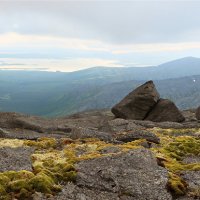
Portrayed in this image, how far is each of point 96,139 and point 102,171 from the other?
22453mm

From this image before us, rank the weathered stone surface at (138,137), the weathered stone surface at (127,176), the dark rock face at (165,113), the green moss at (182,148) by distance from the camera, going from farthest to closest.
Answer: the dark rock face at (165,113), the weathered stone surface at (138,137), the green moss at (182,148), the weathered stone surface at (127,176)

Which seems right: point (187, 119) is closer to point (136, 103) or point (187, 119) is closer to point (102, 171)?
point (136, 103)

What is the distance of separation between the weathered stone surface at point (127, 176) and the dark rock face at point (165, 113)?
66303 millimetres

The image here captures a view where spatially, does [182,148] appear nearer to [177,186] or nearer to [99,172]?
[177,186]

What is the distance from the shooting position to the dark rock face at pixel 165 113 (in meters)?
102

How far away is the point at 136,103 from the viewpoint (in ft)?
345

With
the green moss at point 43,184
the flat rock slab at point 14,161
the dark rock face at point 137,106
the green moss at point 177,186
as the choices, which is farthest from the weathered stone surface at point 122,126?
the green moss at point 43,184

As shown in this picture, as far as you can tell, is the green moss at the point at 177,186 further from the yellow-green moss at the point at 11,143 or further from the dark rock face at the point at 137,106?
the dark rock face at the point at 137,106

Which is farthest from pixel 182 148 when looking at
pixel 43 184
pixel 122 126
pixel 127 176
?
pixel 122 126

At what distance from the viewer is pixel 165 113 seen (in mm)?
103250

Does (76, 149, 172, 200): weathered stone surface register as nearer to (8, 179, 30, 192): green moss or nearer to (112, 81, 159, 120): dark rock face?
(8, 179, 30, 192): green moss

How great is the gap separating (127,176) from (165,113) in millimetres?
73062

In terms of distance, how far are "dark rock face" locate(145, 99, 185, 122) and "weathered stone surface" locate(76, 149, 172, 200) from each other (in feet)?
218

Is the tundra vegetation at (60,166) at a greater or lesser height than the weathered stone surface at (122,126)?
greater
